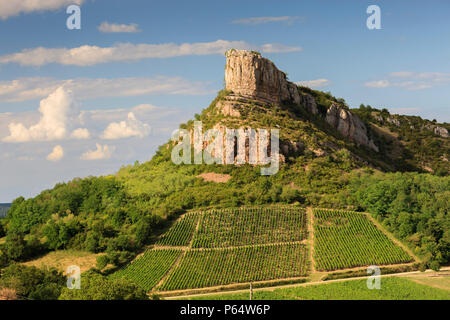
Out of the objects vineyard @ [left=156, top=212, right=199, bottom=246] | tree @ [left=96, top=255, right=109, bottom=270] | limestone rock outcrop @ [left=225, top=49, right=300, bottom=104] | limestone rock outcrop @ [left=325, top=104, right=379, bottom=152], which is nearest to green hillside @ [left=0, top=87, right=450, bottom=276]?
tree @ [left=96, top=255, right=109, bottom=270]

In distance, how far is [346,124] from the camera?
10075 cm

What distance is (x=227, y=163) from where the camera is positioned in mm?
79562

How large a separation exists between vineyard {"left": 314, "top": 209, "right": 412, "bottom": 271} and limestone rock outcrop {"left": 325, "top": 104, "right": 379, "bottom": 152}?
3659 cm

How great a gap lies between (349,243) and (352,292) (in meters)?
11.3

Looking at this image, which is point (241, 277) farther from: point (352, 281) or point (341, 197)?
point (341, 197)

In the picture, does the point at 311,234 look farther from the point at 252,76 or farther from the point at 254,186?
the point at 252,76

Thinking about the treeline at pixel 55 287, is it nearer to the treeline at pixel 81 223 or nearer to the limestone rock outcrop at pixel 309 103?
the treeline at pixel 81 223

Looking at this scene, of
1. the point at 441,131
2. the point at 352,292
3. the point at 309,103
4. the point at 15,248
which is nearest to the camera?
the point at 352,292

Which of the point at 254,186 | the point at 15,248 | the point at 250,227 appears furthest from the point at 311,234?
the point at 15,248

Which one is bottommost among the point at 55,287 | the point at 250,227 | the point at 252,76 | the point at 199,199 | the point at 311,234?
the point at 55,287

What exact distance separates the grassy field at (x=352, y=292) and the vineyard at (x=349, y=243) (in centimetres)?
439

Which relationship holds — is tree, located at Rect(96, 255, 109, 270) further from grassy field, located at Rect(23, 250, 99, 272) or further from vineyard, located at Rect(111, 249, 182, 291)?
vineyard, located at Rect(111, 249, 182, 291)

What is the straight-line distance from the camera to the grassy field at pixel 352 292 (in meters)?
46.7
